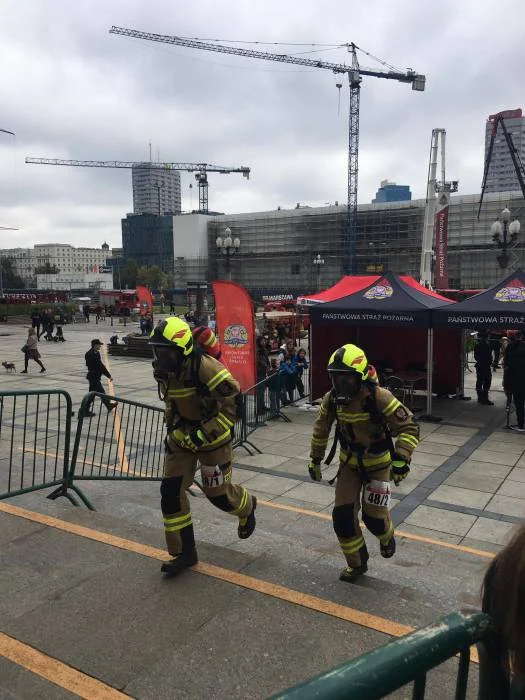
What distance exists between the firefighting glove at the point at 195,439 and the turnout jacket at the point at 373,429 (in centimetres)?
111

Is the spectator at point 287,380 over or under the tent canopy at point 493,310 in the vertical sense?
under

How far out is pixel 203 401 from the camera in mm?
4176

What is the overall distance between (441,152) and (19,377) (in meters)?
19.0

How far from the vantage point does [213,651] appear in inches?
117

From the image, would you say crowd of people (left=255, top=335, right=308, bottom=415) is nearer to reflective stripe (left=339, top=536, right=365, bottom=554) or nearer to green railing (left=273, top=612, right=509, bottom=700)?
reflective stripe (left=339, top=536, right=365, bottom=554)

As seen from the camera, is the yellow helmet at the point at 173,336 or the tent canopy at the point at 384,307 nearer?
the yellow helmet at the point at 173,336

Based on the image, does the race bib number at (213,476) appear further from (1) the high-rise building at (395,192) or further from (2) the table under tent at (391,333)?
(1) the high-rise building at (395,192)

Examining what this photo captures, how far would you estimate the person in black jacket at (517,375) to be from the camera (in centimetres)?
1016

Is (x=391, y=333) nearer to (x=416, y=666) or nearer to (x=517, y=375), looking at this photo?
(x=517, y=375)

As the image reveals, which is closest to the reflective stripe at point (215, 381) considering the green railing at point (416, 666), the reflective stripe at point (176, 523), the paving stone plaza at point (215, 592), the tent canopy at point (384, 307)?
the reflective stripe at point (176, 523)

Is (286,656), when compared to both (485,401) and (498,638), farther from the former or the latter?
(485,401)

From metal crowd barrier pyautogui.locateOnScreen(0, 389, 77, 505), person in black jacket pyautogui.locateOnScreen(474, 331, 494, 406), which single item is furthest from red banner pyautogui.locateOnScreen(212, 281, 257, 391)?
person in black jacket pyautogui.locateOnScreen(474, 331, 494, 406)

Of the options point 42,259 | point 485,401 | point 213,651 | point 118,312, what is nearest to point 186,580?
point 213,651

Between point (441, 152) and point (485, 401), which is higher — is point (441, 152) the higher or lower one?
the higher one
